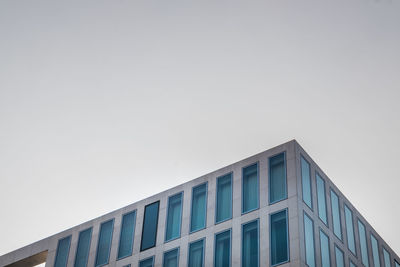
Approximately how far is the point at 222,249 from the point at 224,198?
3830mm

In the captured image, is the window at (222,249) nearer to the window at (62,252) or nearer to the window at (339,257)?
the window at (339,257)

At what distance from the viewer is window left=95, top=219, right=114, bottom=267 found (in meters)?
50.6

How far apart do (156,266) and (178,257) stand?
199 cm

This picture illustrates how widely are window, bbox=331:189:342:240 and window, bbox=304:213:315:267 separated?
425 cm

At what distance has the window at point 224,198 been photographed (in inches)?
1764

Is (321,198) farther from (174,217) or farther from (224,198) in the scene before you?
(174,217)

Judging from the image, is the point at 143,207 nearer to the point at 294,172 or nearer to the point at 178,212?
the point at 178,212

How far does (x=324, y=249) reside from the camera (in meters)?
42.9

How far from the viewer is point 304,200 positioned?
42438 millimetres

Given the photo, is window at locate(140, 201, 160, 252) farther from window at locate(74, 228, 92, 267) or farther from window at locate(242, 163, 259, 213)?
window at locate(242, 163, 259, 213)

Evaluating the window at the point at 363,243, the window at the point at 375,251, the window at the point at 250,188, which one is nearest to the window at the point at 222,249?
the window at the point at 250,188

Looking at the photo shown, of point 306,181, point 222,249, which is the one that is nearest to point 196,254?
point 222,249

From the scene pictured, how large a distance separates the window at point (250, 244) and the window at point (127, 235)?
1025 centimetres

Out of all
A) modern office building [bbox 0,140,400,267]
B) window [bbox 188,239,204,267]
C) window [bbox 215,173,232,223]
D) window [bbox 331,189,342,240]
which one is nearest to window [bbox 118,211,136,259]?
modern office building [bbox 0,140,400,267]
